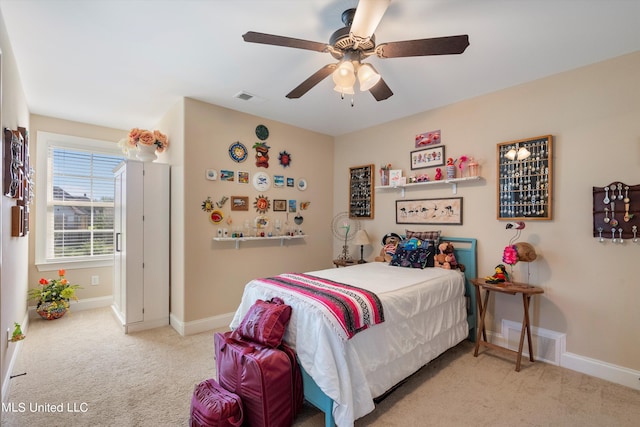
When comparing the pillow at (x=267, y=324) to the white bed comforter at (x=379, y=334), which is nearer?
the white bed comforter at (x=379, y=334)

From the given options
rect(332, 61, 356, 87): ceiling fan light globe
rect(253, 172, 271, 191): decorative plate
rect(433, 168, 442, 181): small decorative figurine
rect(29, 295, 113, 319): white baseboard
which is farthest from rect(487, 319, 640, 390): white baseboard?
rect(29, 295, 113, 319): white baseboard

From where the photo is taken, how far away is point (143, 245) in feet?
11.4

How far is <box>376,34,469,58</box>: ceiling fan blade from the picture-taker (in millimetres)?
1659

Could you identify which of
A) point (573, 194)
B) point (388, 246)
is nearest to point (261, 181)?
point (388, 246)

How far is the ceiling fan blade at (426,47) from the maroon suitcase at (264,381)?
6.45 feet

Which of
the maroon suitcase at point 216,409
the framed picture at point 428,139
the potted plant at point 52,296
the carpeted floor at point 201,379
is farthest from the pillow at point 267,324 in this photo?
the potted plant at point 52,296

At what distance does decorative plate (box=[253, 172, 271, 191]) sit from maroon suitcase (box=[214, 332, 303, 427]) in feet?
7.60

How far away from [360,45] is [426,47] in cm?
40

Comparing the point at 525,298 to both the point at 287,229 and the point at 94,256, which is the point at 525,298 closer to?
the point at 287,229

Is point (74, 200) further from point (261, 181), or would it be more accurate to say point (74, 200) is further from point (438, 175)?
point (438, 175)

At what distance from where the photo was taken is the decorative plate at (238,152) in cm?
370

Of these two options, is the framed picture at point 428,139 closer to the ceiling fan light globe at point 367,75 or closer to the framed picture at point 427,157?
the framed picture at point 427,157

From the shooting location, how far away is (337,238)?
4.78 m

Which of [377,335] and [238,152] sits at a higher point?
[238,152]
